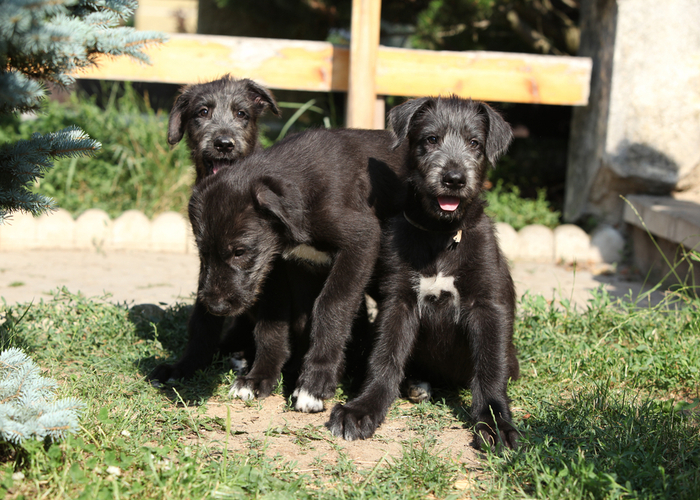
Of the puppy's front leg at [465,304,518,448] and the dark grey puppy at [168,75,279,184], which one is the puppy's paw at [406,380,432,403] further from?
the dark grey puppy at [168,75,279,184]

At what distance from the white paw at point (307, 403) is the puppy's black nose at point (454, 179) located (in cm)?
121

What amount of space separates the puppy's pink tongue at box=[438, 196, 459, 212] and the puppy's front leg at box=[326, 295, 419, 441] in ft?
1.71

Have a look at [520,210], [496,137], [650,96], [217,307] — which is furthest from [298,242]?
[520,210]

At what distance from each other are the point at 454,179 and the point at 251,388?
1.47m

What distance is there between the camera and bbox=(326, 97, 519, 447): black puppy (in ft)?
9.98

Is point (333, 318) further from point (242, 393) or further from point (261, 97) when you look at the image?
point (261, 97)

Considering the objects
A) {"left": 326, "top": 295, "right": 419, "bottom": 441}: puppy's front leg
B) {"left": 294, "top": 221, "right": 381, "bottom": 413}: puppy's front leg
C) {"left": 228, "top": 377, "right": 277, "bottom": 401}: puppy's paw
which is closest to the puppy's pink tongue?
{"left": 294, "top": 221, "right": 381, "bottom": 413}: puppy's front leg

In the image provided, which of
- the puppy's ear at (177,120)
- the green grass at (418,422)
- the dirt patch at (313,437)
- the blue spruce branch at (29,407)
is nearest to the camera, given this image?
the blue spruce branch at (29,407)

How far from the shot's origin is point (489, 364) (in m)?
3.01

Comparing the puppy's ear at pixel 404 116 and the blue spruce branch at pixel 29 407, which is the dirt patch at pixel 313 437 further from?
the puppy's ear at pixel 404 116

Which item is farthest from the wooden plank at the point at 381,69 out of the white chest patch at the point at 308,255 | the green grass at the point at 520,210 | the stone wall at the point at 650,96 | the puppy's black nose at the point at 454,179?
the puppy's black nose at the point at 454,179

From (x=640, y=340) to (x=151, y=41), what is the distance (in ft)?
10.4

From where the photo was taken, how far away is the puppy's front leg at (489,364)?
2.91 meters

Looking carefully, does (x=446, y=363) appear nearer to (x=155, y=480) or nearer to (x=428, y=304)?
(x=428, y=304)
